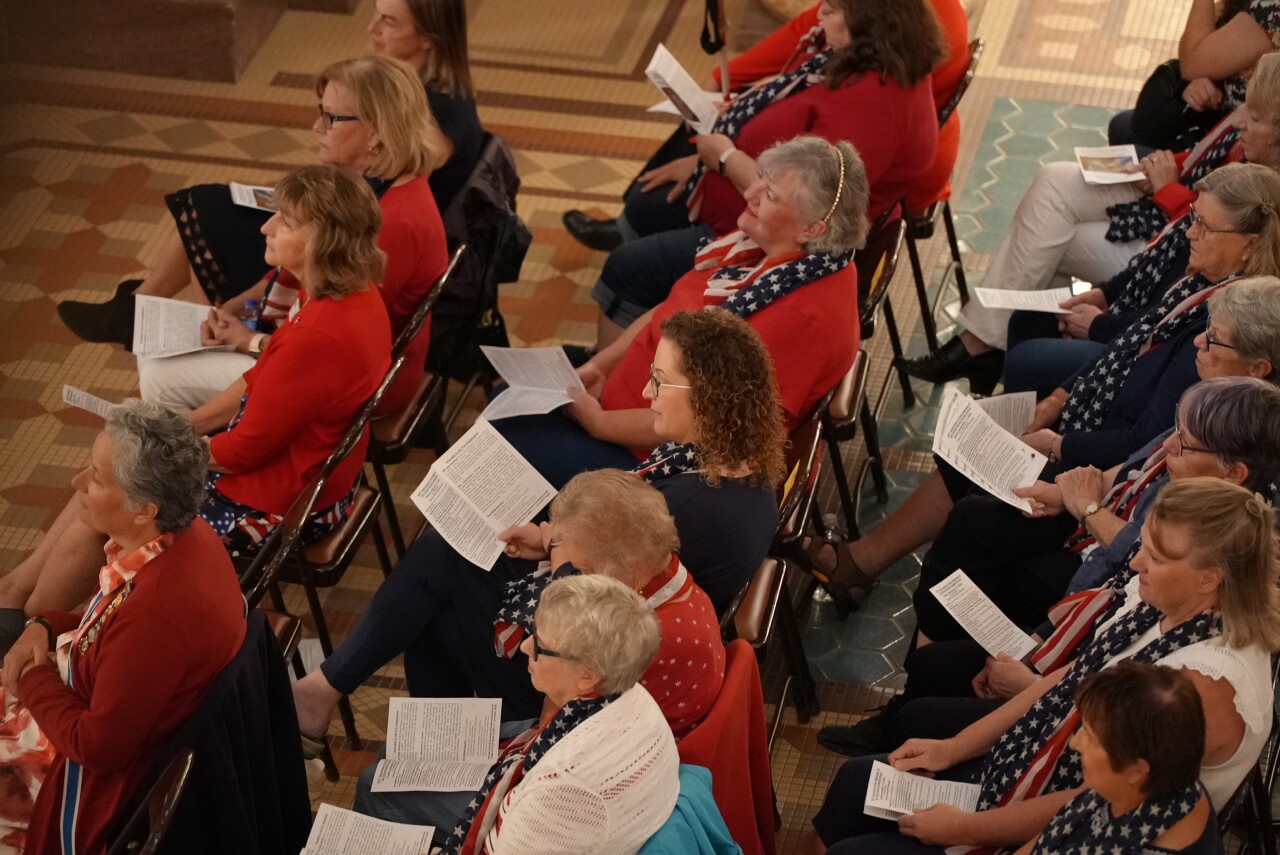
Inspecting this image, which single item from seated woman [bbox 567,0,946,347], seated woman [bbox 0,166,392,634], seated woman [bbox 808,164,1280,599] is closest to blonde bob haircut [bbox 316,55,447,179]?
seated woman [bbox 0,166,392,634]

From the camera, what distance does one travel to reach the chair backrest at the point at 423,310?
4.42 m

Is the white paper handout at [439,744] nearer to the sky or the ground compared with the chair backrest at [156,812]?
nearer to the ground

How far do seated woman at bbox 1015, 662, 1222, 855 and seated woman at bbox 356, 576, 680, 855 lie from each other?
30.3 inches

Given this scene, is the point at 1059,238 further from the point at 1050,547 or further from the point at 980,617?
the point at 980,617

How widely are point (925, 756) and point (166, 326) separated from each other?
2679 millimetres

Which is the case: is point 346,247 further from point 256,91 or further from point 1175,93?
point 256,91

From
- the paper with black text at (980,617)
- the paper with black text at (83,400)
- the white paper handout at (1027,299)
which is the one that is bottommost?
the paper with black text at (83,400)

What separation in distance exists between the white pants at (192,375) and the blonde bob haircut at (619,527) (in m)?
1.72

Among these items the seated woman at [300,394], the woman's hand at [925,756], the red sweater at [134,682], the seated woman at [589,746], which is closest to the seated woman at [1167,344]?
the woman's hand at [925,756]

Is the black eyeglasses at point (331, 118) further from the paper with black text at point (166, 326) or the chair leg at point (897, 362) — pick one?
the chair leg at point (897, 362)

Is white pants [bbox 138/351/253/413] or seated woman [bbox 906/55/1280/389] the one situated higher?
seated woman [bbox 906/55/1280/389]

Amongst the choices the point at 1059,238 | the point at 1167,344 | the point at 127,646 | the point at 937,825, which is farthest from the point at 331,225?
the point at 1059,238

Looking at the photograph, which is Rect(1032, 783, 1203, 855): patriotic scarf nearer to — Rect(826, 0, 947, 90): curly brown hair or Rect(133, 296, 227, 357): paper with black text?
Rect(826, 0, 947, 90): curly brown hair

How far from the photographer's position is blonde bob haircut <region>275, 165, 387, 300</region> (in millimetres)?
4121
